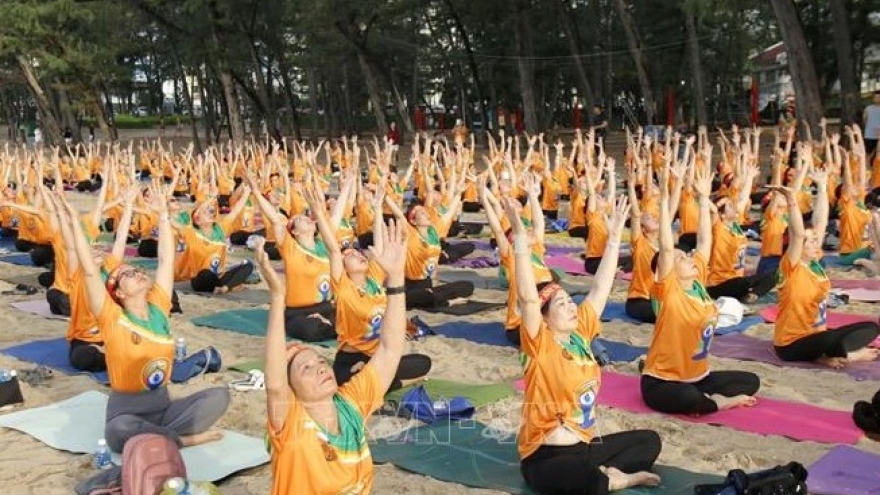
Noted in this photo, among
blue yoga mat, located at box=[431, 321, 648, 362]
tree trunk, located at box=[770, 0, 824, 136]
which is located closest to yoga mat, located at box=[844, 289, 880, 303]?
blue yoga mat, located at box=[431, 321, 648, 362]

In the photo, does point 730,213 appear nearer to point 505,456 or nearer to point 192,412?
point 505,456

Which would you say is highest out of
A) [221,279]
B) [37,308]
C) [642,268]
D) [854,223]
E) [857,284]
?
[854,223]

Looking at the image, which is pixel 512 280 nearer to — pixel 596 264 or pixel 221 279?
pixel 596 264

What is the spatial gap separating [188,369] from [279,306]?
4.12 metres

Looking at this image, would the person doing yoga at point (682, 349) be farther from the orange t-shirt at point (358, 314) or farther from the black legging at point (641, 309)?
the black legging at point (641, 309)

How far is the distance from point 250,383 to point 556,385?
3161mm

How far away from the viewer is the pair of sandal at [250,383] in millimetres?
6832

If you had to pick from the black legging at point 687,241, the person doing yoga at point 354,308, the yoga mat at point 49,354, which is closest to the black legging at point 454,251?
the black legging at point 687,241

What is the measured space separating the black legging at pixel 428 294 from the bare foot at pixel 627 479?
5.08 meters

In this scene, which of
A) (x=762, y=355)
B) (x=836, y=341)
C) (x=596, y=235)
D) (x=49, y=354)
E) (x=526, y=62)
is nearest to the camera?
(x=836, y=341)

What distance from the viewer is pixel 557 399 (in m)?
4.52

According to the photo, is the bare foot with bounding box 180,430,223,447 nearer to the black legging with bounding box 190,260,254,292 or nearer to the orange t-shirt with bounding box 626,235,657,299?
the orange t-shirt with bounding box 626,235,657,299

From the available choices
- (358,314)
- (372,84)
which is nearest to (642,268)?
(358,314)

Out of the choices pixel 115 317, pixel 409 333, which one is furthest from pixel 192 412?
pixel 409 333
